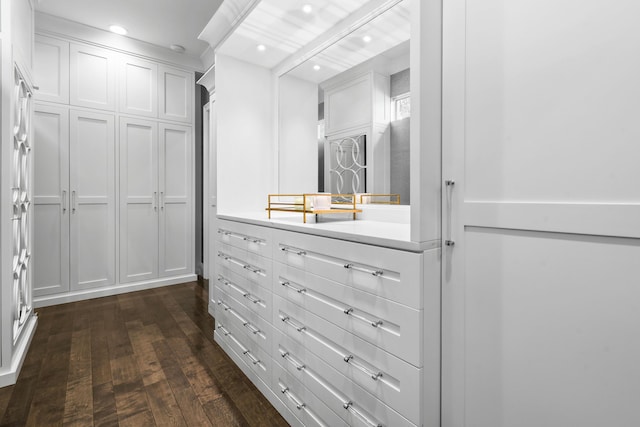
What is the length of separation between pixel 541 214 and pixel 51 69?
14.0 ft

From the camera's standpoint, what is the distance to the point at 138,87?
365 centimetres

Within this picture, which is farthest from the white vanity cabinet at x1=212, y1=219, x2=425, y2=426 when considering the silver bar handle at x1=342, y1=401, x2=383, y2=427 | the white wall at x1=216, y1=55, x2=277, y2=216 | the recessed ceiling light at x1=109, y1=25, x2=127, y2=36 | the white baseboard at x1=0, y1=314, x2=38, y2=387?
the recessed ceiling light at x1=109, y1=25, x2=127, y2=36

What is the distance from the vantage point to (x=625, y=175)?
767mm

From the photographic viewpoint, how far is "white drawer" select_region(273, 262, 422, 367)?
990mm

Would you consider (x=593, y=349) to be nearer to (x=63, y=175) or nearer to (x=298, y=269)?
(x=298, y=269)

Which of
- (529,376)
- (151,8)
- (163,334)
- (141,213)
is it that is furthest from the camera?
(141,213)

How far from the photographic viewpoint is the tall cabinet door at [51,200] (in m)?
3.11

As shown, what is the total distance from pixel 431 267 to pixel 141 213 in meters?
3.67

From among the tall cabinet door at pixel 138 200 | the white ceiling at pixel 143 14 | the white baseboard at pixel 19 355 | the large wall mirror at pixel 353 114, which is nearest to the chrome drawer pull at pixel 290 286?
the large wall mirror at pixel 353 114

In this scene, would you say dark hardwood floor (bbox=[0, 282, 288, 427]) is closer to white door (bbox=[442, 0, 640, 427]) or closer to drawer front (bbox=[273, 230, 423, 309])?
drawer front (bbox=[273, 230, 423, 309])

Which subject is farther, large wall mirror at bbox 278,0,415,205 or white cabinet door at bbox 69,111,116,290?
white cabinet door at bbox 69,111,116,290

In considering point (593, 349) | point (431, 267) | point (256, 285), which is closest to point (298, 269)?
point (256, 285)

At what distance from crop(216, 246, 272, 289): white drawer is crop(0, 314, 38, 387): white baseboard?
1.31 metres

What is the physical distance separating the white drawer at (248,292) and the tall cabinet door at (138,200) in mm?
1941
